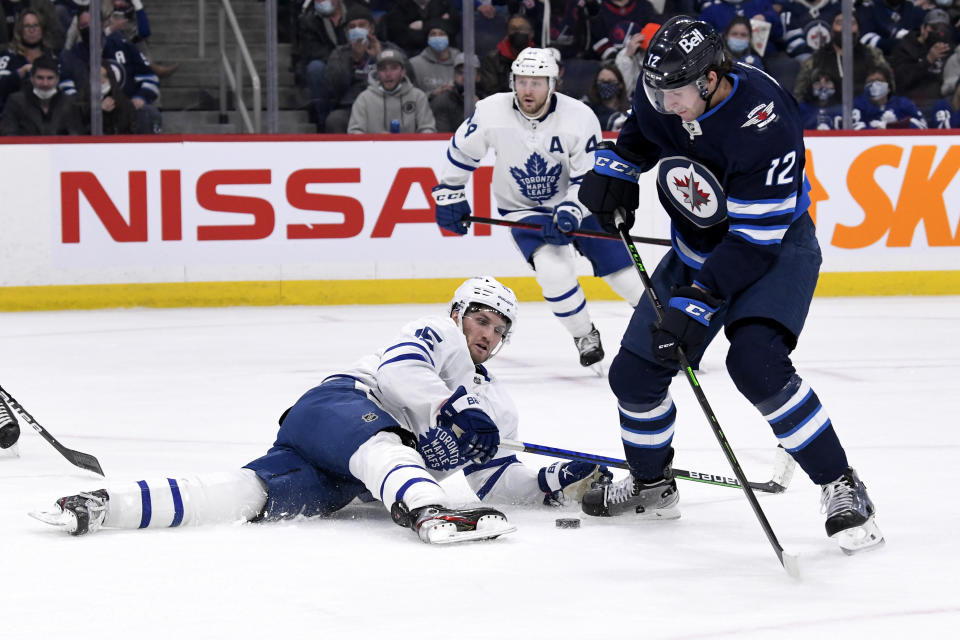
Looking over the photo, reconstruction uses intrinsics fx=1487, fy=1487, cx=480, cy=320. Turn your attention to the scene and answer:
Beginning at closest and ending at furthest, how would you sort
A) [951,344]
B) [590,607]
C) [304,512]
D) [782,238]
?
[590,607] → [782,238] → [304,512] → [951,344]

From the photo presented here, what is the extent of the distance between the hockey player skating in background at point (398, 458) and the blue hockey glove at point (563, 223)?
2.13m

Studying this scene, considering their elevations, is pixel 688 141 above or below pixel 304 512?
above

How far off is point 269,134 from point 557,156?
243 cm

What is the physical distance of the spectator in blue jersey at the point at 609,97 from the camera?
308 inches

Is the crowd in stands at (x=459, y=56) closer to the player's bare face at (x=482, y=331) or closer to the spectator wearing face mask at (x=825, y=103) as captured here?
the spectator wearing face mask at (x=825, y=103)

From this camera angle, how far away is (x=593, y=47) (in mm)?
7871

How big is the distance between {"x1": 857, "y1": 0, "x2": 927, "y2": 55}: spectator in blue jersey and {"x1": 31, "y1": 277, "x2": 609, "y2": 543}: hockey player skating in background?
530cm

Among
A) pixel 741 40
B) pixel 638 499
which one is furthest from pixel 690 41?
pixel 741 40

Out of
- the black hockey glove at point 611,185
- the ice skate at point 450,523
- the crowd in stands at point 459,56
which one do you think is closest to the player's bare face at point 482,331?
the black hockey glove at point 611,185

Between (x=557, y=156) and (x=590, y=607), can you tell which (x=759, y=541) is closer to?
(x=590, y=607)

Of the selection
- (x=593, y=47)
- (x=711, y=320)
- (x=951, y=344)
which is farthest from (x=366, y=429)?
(x=593, y=47)

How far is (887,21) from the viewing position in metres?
7.99

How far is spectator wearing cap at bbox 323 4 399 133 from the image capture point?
7.54m

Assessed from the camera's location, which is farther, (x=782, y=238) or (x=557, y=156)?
(x=557, y=156)
